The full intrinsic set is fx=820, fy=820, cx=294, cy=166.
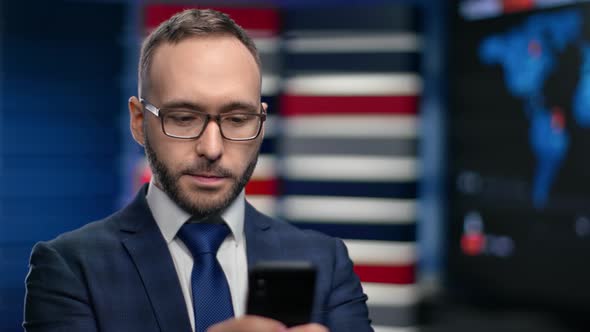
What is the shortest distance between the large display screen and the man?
311 cm

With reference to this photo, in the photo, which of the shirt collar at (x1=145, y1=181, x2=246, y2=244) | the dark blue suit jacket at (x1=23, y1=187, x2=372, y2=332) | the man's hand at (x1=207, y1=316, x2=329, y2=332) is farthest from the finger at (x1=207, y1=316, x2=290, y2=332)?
the shirt collar at (x1=145, y1=181, x2=246, y2=244)

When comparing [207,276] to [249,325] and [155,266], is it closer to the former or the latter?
[155,266]

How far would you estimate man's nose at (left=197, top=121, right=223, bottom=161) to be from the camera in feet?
3.97

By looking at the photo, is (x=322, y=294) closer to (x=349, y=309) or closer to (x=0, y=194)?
(x=349, y=309)

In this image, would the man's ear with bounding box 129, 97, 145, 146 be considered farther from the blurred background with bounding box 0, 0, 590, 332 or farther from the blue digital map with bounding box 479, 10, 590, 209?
the blurred background with bounding box 0, 0, 590, 332

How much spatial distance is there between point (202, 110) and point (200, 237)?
21 cm

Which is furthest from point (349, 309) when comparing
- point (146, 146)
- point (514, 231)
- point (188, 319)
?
point (514, 231)

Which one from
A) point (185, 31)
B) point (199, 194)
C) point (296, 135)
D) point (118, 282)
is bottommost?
point (296, 135)

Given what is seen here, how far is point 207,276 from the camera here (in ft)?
4.17

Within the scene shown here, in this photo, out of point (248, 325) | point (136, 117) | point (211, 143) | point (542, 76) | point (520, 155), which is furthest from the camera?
point (520, 155)

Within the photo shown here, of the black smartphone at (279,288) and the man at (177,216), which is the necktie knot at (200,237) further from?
the black smartphone at (279,288)

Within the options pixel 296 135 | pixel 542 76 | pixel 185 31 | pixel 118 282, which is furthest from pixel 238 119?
pixel 296 135

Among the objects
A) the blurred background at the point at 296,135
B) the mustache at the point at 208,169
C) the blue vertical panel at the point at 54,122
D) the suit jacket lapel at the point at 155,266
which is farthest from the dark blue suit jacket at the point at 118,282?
the blue vertical panel at the point at 54,122

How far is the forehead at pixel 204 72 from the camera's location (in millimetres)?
1230
